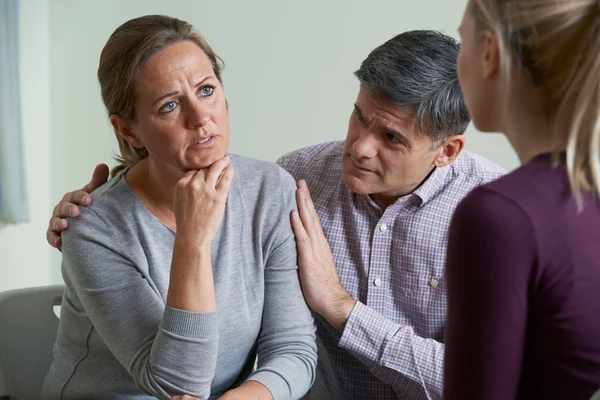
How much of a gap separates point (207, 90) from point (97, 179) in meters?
0.34

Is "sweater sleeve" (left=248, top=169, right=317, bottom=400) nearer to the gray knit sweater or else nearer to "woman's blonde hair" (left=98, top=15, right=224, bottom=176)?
the gray knit sweater

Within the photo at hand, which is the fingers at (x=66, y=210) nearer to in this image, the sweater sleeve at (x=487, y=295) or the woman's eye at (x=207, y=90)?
the woman's eye at (x=207, y=90)

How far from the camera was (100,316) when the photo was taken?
1440 millimetres

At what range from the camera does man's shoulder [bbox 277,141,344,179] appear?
6.22ft

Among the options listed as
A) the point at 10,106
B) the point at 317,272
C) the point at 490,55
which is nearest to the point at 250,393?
the point at 317,272

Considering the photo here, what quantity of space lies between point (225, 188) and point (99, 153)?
1946mm

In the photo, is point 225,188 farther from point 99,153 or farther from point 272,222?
point 99,153

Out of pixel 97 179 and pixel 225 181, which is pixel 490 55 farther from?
pixel 97 179

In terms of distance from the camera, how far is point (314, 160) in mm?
1923

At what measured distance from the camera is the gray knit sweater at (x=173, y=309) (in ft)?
4.57

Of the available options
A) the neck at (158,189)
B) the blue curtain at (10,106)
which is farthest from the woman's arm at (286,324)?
the blue curtain at (10,106)

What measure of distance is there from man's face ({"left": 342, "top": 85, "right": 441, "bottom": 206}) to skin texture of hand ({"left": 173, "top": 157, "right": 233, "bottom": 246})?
1.16 feet

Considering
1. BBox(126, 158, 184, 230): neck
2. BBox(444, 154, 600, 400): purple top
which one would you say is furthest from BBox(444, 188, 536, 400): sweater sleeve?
BBox(126, 158, 184, 230): neck

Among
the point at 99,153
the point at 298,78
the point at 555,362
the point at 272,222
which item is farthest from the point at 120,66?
the point at 99,153
